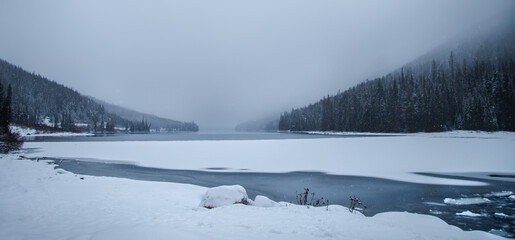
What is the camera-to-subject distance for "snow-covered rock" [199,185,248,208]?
10.7 meters

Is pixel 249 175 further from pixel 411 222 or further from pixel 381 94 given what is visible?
pixel 381 94

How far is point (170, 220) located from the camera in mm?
8344

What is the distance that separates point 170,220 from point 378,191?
1261 centimetres

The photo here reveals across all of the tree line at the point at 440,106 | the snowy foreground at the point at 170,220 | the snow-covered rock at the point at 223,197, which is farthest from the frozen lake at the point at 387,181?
the tree line at the point at 440,106

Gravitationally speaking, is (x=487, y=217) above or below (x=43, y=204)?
below

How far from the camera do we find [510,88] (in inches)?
3374

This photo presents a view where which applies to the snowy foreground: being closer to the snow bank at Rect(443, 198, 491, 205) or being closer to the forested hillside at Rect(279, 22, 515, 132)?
the snow bank at Rect(443, 198, 491, 205)

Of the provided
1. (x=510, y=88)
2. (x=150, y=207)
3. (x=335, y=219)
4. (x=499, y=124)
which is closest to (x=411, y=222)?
(x=335, y=219)

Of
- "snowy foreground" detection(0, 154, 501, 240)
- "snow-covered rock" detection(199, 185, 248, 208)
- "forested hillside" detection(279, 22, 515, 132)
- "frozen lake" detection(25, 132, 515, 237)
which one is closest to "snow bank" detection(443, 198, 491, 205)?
"frozen lake" detection(25, 132, 515, 237)

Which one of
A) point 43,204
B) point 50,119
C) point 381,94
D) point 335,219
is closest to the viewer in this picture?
point 335,219

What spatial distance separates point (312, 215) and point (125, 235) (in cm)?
619

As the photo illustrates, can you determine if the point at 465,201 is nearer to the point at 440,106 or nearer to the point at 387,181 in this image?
the point at 387,181

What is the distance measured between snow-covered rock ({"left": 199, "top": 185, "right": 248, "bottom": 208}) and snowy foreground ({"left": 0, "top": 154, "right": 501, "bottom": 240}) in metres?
0.20

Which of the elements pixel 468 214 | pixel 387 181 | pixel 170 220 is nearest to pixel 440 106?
pixel 387 181
